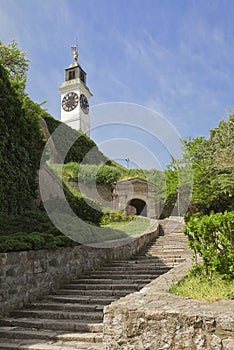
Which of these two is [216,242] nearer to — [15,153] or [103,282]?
[103,282]

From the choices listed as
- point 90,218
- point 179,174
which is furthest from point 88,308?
point 179,174

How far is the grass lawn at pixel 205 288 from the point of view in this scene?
3422mm

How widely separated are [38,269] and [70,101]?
36.8m

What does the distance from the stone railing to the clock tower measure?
3631 centimetres

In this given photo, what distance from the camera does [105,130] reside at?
33.2 ft

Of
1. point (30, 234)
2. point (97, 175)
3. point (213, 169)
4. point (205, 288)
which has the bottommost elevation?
point (205, 288)

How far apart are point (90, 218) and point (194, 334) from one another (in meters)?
11.2

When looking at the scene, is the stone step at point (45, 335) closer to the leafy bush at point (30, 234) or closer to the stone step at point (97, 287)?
the leafy bush at point (30, 234)

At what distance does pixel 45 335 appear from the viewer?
464cm

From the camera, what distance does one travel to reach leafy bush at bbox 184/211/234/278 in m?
4.32

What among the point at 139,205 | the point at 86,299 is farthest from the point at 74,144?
the point at 86,299

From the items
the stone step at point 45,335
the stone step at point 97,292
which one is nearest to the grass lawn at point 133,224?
the stone step at point 97,292

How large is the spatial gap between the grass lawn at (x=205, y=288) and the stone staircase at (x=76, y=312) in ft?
4.45

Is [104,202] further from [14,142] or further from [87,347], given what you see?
[87,347]
